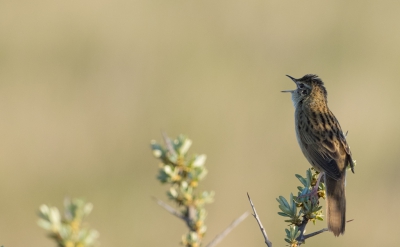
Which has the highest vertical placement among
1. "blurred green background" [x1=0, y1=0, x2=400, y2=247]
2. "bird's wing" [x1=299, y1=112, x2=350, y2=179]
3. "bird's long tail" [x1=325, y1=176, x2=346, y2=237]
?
"blurred green background" [x1=0, y1=0, x2=400, y2=247]

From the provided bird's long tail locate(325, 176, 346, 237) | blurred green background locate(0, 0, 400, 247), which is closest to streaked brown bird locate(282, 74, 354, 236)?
bird's long tail locate(325, 176, 346, 237)

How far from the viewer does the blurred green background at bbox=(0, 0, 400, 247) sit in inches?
408

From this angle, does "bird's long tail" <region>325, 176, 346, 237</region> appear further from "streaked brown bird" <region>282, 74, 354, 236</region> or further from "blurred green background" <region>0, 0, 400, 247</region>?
"blurred green background" <region>0, 0, 400, 247</region>

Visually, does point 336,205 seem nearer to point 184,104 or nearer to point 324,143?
point 324,143

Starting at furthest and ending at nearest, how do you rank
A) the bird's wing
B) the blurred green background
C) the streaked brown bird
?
1. the blurred green background
2. the bird's wing
3. the streaked brown bird

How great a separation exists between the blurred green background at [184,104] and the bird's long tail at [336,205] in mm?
4768

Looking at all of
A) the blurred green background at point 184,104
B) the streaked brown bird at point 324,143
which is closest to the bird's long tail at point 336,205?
the streaked brown bird at point 324,143

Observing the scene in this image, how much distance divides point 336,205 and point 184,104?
8.06 m

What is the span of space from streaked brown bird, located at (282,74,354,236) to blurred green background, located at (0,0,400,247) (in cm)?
382

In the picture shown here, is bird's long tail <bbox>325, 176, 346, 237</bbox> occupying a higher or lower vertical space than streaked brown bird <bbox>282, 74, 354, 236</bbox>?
lower

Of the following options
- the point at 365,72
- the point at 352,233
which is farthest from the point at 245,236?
the point at 365,72

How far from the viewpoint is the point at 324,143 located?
233 inches

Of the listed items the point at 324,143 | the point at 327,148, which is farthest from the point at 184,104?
the point at 327,148

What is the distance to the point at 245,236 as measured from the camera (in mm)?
10094
